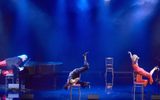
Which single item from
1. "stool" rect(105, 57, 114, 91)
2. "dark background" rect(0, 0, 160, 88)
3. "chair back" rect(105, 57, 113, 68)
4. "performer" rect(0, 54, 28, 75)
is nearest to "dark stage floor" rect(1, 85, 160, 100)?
"stool" rect(105, 57, 114, 91)

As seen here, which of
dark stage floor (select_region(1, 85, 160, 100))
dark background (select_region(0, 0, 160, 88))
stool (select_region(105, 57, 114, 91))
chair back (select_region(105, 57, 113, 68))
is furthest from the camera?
dark background (select_region(0, 0, 160, 88))

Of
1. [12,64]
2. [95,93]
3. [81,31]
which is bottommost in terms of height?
[95,93]

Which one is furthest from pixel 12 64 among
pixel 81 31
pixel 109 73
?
pixel 109 73

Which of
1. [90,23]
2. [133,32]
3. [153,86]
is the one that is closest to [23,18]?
[90,23]

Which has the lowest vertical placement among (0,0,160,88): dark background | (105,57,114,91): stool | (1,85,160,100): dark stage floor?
(1,85,160,100): dark stage floor

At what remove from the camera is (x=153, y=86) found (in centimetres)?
1466

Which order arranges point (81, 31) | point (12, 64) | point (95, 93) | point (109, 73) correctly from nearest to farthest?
1. point (12, 64)
2. point (95, 93)
3. point (81, 31)
4. point (109, 73)

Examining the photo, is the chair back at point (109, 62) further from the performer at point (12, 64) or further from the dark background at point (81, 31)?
the performer at point (12, 64)

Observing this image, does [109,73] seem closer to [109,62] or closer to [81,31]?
[109,62]

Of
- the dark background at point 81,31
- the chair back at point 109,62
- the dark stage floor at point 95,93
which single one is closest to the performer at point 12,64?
the dark stage floor at point 95,93

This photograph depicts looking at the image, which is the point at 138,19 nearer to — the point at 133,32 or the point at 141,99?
A: the point at 133,32

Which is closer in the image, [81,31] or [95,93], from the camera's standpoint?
[95,93]

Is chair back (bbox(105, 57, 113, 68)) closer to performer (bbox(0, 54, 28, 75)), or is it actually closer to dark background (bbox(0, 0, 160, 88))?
dark background (bbox(0, 0, 160, 88))

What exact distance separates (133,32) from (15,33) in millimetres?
4453
